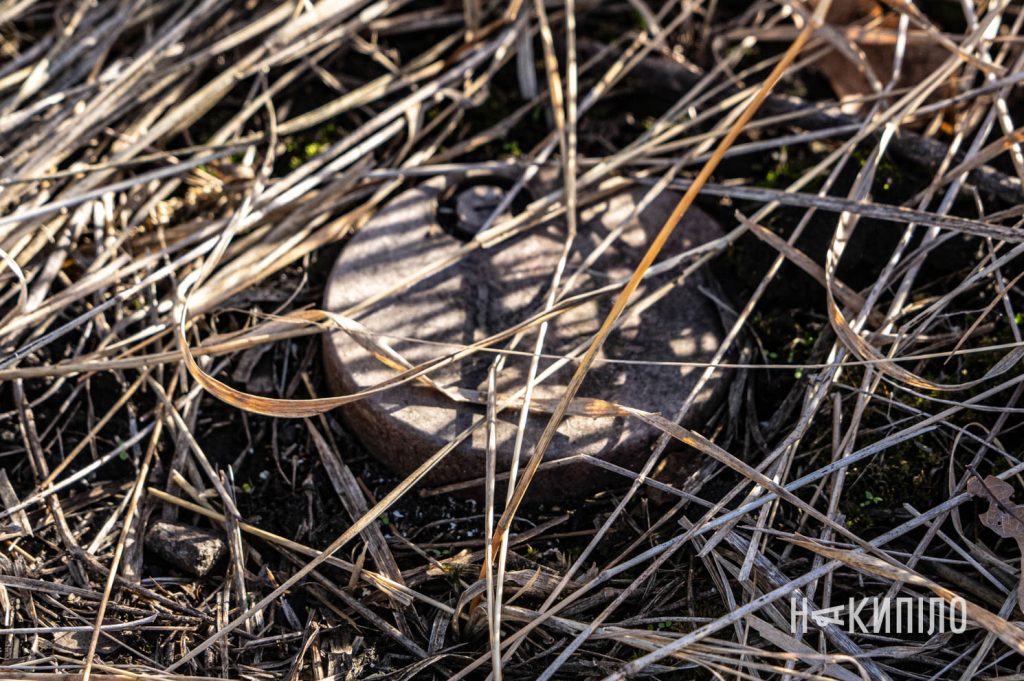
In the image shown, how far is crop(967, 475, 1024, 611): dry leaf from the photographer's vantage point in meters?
1.76

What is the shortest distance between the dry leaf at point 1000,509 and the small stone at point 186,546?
1700 millimetres

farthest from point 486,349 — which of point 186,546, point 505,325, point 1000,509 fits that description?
point 1000,509

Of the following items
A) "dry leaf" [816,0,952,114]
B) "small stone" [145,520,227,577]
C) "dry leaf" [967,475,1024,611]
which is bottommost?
"dry leaf" [967,475,1024,611]

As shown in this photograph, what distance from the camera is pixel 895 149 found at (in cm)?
257

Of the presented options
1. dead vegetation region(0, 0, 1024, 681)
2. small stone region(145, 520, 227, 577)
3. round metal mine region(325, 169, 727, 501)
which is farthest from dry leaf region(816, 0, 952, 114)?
small stone region(145, 520, 227, 577)

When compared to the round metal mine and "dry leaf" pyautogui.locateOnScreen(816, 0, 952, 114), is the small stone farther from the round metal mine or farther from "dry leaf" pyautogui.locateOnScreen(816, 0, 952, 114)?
A: "dry leaf" pyautogui.locateOnScreen(816, 0, 952, 114)

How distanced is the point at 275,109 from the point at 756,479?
2099 mm

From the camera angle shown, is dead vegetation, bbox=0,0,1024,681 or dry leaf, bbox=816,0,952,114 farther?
dry leaf, bbox=816,0,952,114

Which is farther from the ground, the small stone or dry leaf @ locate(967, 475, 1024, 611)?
the small stone

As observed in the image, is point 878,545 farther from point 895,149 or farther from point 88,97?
point 88,97

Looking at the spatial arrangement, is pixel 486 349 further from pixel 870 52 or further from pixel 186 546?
pixel 870 52

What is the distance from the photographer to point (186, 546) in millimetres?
1985

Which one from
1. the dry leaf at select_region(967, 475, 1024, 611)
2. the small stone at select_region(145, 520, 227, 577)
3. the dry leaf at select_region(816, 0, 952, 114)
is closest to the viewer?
the dry leaf at select_region(967, 475, 1024, 611)

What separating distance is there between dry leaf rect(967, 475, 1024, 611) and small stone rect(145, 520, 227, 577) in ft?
5.58
